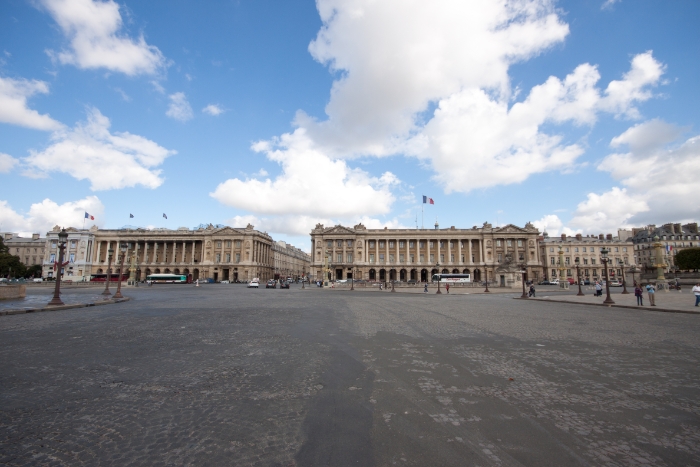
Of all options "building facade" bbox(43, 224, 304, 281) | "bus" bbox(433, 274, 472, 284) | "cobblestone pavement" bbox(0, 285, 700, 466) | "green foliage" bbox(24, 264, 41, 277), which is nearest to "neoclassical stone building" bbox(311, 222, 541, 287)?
"building facade" bbox(43, 224, 304, 281)

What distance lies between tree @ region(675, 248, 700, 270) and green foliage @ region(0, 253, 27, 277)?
151065 mm

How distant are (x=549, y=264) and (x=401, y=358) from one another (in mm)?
123196

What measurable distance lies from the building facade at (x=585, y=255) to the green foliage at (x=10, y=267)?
140167mm

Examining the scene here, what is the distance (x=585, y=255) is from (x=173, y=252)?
12868 centimetres

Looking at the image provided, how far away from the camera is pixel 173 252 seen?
4604 inches

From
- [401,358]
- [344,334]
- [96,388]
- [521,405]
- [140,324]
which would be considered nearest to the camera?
[521,405]

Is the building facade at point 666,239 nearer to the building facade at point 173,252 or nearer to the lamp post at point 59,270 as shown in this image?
the building facade at point 173,252

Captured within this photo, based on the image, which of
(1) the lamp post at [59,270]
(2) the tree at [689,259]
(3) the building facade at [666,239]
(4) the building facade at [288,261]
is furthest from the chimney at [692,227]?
(1) the lamp post at [59,270]

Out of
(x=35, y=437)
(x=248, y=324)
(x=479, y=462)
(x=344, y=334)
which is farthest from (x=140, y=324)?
(x=479, y=462)

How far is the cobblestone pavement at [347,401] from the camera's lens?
4309 mm

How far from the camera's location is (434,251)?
11338cm

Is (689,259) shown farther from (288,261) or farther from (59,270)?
(288,261)

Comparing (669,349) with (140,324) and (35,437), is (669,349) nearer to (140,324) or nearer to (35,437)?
(35,437)

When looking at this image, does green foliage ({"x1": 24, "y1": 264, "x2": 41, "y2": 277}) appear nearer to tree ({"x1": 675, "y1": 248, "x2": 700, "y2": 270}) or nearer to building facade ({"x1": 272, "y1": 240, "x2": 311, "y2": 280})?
building facade ({"x1": 272, "y1": 240, "x2": 311, "y2": 280})
